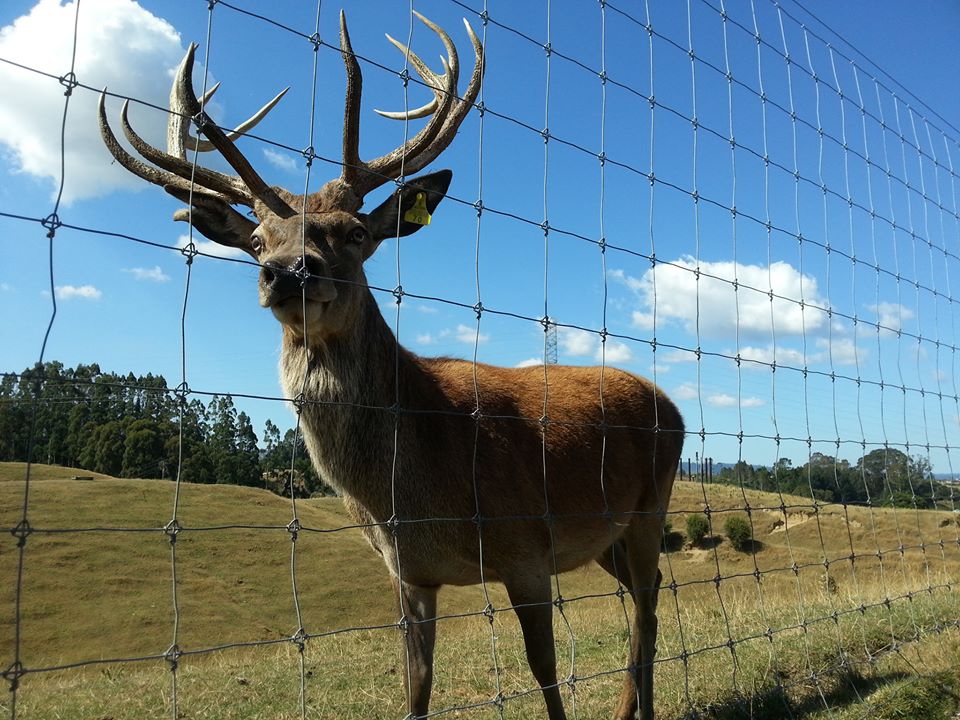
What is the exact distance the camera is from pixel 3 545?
18938 millimetres

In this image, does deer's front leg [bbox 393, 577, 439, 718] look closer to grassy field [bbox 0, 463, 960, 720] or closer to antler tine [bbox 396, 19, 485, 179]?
grassy field [bbox 0, 463, 960, 720]

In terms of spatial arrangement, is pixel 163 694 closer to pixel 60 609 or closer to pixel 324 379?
pixel 324 379

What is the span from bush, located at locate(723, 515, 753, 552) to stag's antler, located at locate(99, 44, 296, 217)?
3023 cm

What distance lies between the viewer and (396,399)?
3.62 m

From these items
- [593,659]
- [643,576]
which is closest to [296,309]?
[643,576]

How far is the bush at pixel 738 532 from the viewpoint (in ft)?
104

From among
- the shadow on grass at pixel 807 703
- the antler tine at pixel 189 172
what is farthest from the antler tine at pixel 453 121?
the shadow on grass at pixel 807 703

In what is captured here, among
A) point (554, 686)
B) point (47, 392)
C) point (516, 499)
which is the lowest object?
point (554, 686)

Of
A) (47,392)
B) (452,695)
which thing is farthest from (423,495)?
(452,695)

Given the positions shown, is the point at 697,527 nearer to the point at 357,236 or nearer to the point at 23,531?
the point at 357,236

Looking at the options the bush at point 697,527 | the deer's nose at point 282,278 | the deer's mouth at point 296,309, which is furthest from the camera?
the bush at point 697,527

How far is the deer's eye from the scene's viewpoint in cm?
381

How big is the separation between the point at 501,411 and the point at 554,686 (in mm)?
1463

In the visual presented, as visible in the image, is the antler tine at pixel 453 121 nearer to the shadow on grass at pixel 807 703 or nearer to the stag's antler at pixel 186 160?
the stag's antler at pixel 186 160
